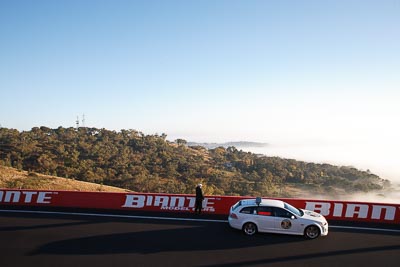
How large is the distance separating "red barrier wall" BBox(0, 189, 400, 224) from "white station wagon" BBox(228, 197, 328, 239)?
303 cm

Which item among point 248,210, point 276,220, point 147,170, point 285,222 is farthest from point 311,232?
point 147,170

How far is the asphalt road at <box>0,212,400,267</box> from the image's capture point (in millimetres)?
10906

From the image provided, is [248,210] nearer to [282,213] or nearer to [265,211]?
[265,211]

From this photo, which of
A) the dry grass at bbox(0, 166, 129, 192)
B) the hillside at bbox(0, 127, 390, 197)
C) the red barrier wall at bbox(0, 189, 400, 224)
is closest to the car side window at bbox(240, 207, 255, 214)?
the red barrier wall at bbox(0, 189, 400, 224)

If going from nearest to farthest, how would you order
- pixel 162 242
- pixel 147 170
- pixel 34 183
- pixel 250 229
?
1. pixel 162 242
2. pixel 250 229
3. pixel 34 183
4. pixel 147 170

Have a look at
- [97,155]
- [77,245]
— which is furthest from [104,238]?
[97,155]

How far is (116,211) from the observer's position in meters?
17.3

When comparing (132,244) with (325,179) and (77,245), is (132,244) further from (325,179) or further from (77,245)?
(325,179)

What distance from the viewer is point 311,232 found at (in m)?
13.2

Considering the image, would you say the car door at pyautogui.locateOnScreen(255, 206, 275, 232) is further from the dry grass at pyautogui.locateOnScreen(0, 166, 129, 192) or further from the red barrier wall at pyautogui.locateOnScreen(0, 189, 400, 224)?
the dry grass at pyautogui.locateOnScreen(0, 166, 129, 192)

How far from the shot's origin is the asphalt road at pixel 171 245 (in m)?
10.9

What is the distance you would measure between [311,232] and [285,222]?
1039 mm

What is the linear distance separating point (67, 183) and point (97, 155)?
90.9ft

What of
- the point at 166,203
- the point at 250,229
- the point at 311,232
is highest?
the point at 311,232
